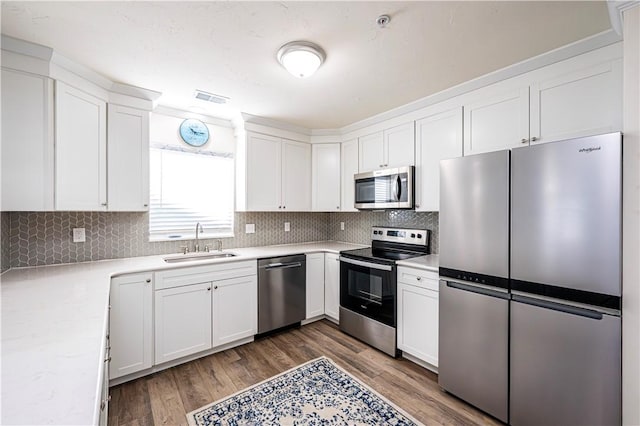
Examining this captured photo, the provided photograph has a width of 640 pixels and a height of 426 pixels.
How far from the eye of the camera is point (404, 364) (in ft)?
8.28

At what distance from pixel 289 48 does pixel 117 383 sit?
286cm

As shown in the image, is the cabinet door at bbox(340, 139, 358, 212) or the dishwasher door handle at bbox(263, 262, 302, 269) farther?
the cabinet door at bbox(340, 139, 358, 212)

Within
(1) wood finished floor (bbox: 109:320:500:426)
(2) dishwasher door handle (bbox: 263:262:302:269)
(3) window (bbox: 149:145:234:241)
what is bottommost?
(1) wood finished floor (bbox: 109:320:500:426)

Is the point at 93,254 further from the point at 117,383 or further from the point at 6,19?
the point at 6,19

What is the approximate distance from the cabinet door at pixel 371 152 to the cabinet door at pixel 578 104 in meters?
1.45

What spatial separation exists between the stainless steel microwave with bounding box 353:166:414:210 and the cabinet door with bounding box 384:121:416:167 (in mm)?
120

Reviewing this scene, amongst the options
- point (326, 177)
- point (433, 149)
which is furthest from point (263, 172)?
point (433, 149)

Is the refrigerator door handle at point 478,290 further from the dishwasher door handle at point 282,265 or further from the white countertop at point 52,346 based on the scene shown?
the white countertop at point 52,346

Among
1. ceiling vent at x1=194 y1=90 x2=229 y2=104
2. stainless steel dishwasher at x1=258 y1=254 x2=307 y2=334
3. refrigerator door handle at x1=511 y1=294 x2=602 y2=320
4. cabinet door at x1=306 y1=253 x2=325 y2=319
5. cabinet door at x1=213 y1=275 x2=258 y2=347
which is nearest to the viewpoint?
refrigerator door handle at x1=511 y1=294 x2=602 y2=320

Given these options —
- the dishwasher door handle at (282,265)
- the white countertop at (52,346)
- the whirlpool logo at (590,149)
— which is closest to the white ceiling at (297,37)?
the whirlpool logo at (590,149)

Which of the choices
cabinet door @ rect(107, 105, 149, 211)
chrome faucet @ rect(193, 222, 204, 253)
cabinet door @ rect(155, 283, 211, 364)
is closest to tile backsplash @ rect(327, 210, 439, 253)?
chrome faucet @ rect(193, 222, 204, 253)

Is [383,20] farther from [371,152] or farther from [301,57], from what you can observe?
[371,152]

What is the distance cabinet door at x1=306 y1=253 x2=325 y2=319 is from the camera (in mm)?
3328

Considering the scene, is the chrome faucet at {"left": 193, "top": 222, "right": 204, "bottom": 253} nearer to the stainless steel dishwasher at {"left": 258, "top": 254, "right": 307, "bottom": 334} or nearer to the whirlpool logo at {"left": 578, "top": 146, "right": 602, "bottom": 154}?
the stainless steel dishwasher at {"left": 258, "top": 254, "right": 307, "bottom": 334}
